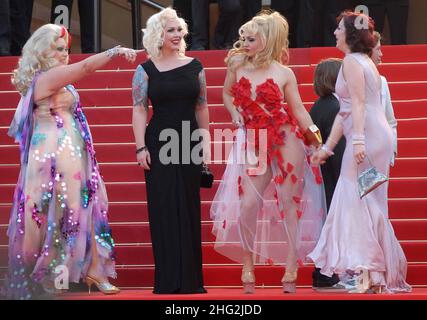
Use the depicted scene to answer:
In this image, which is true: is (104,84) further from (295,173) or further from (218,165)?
(295,173)

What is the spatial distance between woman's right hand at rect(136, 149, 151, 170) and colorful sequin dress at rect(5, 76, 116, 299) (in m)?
0.38

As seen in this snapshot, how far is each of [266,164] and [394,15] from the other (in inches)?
219

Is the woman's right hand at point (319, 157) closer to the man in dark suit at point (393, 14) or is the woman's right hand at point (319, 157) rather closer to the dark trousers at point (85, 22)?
the man in dark suit at point (393, 14)

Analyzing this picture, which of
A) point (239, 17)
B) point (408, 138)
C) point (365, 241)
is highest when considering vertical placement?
point (239, 17)

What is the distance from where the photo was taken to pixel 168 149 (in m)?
10.3

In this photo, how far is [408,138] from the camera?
12.6 m

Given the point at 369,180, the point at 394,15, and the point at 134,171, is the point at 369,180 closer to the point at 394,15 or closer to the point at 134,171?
the point at 134,171

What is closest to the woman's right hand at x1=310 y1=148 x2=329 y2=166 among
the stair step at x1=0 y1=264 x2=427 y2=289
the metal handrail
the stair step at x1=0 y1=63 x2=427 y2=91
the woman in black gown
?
the woman in black gown

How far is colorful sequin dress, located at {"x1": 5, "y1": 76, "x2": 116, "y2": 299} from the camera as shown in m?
10.2

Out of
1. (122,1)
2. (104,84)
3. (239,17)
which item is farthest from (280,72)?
(122,1)

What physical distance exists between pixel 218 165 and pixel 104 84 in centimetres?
184

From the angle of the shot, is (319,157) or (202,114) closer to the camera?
(319,157)

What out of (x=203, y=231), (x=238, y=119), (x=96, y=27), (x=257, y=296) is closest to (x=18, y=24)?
(x=96, y=27)

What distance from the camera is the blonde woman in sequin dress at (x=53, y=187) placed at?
10179mm
